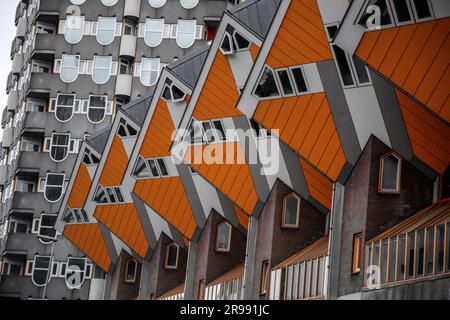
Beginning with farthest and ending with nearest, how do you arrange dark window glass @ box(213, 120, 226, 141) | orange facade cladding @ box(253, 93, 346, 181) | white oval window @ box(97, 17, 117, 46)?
white oval window @ box(97, 17, 117, 46)
dark window glass @ box(213, 120, 226, 141)
orange facade cladding @ box(253, 93, 346, 181)

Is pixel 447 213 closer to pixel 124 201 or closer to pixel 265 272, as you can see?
pixel 265 272

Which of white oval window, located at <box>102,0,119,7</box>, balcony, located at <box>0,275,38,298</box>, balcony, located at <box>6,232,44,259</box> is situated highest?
white oval window, located at <box>102,0,119,7</box>

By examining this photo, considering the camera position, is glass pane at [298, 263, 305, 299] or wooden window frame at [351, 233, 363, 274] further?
glass pane at [298, 263, 305, 299]

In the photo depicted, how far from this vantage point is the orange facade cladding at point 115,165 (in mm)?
54000

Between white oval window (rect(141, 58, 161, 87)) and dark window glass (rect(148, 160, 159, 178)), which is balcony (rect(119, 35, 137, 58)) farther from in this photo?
dark window glass (rect(148, 160, 159, 178))

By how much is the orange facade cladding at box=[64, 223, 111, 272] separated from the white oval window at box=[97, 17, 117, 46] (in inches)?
672

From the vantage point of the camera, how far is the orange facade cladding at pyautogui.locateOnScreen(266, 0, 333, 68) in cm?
3169

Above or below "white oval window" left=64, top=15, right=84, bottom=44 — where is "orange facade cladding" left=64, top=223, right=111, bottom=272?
below

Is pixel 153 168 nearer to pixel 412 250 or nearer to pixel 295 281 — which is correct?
pixel 295 281

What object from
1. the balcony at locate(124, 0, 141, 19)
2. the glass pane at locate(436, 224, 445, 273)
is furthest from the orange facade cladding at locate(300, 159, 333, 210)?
the balcony at locate(124, 0, 141, 19)

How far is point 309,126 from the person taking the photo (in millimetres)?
33562

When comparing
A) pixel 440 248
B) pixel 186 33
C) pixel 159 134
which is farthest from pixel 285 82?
pixel 186 33

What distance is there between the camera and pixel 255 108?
3519 cm

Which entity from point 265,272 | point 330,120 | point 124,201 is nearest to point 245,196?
point 265,272
